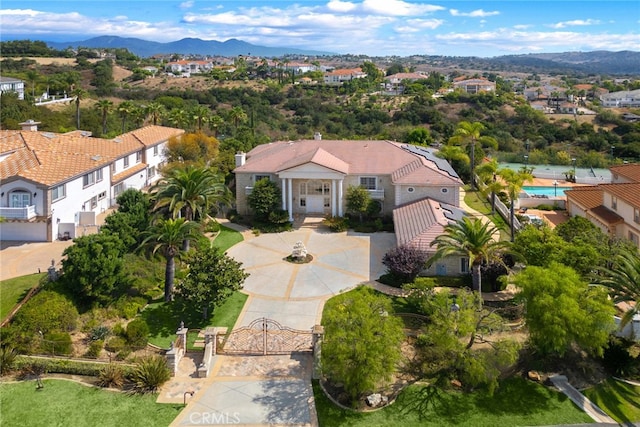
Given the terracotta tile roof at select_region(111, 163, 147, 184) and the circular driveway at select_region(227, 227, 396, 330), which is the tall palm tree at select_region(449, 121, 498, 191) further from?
the terracotta tile roof at select_region(111, 163, 147, 184)

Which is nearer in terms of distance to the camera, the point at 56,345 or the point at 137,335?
the point at 56,345

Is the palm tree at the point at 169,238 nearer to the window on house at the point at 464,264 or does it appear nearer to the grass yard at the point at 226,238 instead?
the grass yard at the point at 226,238

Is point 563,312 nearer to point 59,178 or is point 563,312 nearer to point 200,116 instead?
point 59,178

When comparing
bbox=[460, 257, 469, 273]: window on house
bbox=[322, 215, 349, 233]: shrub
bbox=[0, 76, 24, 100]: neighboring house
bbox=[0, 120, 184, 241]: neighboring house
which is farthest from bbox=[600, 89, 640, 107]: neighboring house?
bbox=[0, 120, 184, 241]: neighboring house

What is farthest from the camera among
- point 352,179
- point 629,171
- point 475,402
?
point 629,171

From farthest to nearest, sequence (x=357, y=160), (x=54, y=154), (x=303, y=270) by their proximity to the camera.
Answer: (x=357, y=160), (x=54, y=154), (x=303, y=270)

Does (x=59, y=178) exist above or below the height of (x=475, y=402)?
above

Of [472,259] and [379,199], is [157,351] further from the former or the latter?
[379,199]

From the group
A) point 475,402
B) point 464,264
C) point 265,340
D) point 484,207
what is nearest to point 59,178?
point 265,340
